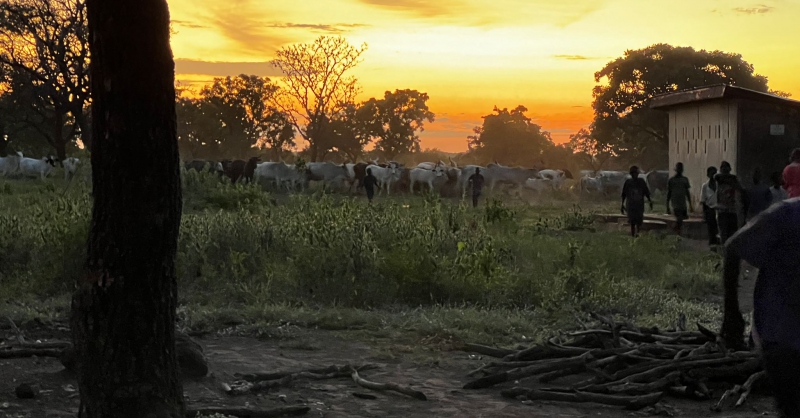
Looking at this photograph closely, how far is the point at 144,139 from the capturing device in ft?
12.1

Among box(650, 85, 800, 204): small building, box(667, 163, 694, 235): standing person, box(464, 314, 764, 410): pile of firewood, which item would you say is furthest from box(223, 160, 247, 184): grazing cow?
box(464, 314, 764, 410): pile of firewood

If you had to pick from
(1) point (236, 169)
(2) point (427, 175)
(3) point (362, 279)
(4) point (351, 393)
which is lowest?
(4) point (351, 393)

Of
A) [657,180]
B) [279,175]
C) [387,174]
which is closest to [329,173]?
[279,175]

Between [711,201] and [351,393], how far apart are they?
8723 mm

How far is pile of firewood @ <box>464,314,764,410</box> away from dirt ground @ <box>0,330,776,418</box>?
0.08 meters

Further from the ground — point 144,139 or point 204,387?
point 144,139

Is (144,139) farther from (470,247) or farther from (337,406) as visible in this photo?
(470,247)

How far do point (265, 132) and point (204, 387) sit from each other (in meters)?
54.8

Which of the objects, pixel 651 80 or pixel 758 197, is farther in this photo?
pixel 651 80

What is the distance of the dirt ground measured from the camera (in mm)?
4922

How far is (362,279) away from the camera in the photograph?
8.66 metres

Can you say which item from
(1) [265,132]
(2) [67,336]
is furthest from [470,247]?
(1) [265,132]

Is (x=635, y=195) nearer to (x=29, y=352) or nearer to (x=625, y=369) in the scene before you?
(x=625, y=369)

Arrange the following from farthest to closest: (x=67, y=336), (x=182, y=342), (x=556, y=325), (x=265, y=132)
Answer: (x=265, y=132) → (x=556, y=325) → (x=67, y=336) → (x=182, y=342)
